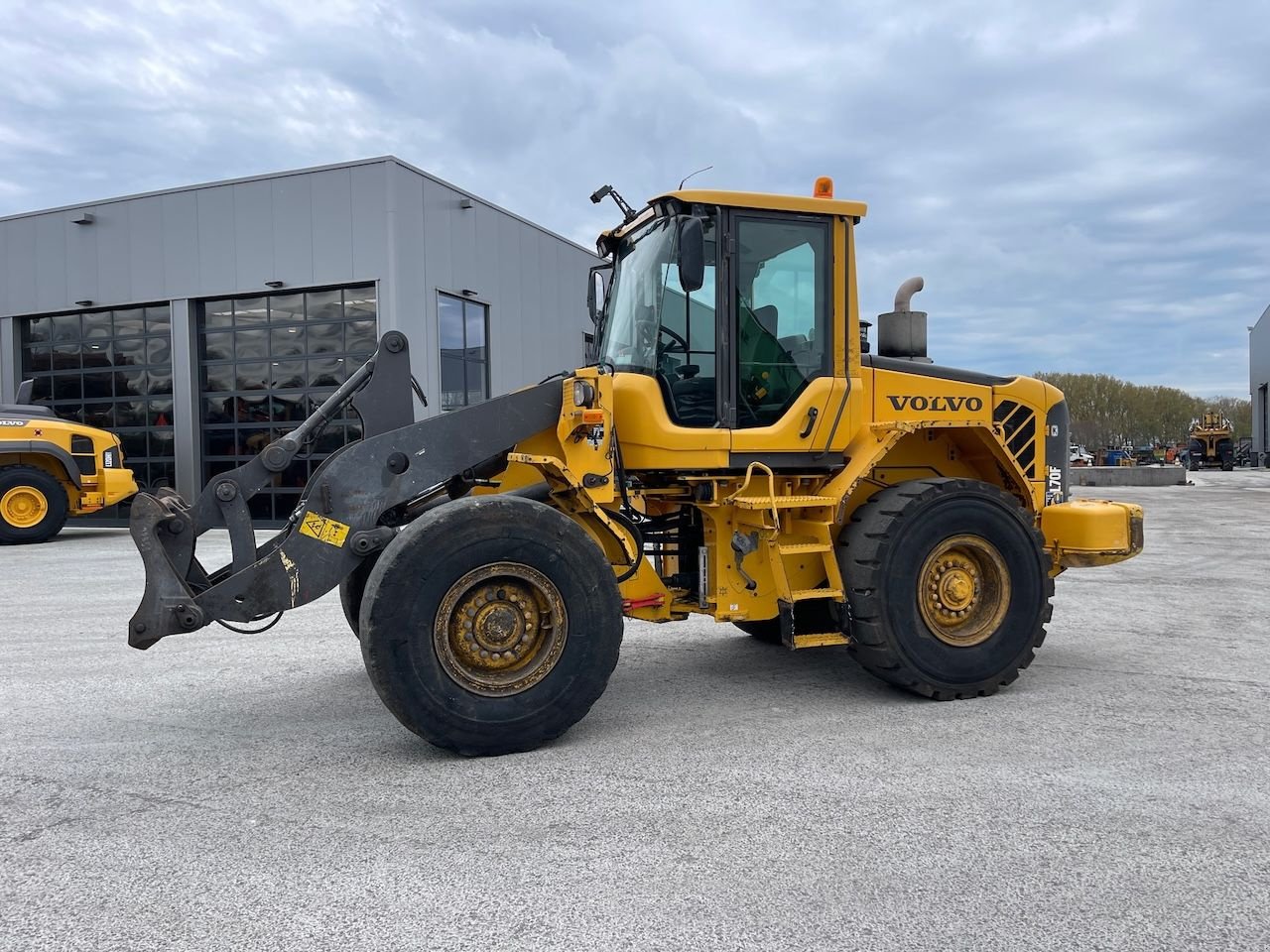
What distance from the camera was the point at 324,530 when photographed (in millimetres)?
4539

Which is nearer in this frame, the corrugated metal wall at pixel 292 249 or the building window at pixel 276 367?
the corrugated metal wall at pixel 292 249

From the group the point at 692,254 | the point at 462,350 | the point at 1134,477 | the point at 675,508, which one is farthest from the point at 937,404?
the point at 1134,477

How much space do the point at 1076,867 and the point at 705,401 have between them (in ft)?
9.36

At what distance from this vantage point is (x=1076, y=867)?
3.21 m

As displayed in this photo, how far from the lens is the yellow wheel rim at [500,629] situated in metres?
4.36

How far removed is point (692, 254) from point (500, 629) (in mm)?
2058

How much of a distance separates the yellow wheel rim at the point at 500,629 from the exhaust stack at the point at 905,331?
2.95 metres

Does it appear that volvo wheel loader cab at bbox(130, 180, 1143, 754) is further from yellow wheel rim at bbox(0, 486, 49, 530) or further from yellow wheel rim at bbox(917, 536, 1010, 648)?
yellow wheel rim at bbox(0, 486, 49, 530)

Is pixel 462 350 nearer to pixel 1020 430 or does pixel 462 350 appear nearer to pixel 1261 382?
pixel 1020 430

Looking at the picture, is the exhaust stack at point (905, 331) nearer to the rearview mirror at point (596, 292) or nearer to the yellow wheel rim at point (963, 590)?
the yellow wheel rim at point (963, 590)

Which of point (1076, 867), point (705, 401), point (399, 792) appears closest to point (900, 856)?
point (1076, 867)

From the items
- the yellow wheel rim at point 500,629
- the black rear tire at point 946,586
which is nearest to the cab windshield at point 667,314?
the black rear tire at point 946,586

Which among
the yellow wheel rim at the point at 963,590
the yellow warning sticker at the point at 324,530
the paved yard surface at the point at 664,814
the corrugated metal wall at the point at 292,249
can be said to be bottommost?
the paved yard surface at the point at 664,814

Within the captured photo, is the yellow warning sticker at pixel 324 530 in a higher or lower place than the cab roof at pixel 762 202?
lower
